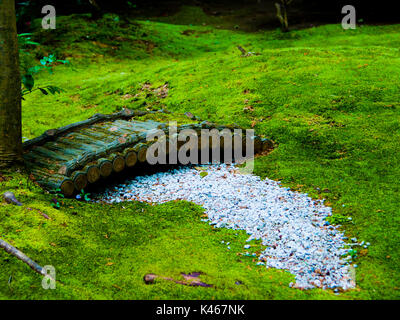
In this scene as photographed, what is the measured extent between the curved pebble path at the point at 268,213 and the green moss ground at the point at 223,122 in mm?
219

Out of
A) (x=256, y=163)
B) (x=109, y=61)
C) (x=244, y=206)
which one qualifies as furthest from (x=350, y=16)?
(x=244, y=206)

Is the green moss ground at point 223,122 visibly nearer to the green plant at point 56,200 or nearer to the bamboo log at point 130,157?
the green plant at point 56,200

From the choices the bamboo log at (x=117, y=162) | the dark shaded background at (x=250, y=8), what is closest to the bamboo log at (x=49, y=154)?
the bamboo log at (x=117, y=162)

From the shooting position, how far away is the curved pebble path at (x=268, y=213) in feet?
15.4

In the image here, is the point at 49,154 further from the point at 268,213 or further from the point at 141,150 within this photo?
the point at 268,213

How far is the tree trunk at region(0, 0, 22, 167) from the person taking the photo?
5.60m

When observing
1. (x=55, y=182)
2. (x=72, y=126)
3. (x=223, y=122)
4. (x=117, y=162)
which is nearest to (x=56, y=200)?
(x=55, y=182)

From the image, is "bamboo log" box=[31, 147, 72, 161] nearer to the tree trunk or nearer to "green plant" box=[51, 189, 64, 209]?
the tree trunk

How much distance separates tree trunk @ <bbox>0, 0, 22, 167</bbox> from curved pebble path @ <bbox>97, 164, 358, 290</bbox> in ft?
5.47

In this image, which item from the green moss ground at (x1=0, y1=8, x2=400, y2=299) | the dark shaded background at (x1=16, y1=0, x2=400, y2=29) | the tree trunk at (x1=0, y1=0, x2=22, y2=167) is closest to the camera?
the green moss ground at (x1=0, y1=8, x2=400, y2=299)

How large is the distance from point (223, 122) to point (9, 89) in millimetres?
5147

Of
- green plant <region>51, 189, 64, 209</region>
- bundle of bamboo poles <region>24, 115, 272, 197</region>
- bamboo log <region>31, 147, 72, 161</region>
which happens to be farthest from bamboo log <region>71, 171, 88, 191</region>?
bamboo log <region>31, 147, 72, 161</region>

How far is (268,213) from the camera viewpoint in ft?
19.7

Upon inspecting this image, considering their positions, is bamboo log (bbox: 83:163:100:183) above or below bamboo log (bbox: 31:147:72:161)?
below
